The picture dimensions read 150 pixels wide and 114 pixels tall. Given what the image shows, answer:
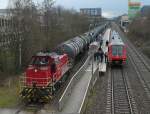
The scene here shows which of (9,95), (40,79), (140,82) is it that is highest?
(40,79)

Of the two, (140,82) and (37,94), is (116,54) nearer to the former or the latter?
(140,82)

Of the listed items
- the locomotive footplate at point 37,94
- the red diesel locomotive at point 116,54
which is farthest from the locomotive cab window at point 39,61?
the red diesel locomotive at point 116,54

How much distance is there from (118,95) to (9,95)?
7.93 metres

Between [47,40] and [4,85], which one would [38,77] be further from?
[47,40]

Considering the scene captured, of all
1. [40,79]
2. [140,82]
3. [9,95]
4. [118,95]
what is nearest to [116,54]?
[140,82]

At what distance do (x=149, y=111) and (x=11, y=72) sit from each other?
16.6 m

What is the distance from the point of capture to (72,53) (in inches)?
1332

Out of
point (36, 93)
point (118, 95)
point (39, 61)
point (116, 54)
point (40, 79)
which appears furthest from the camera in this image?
point (116, 54)

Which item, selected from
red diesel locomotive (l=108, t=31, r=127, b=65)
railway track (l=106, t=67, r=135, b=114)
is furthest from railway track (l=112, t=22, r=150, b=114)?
red diesel locomotive (l=108, t=31, r=127, b=65)

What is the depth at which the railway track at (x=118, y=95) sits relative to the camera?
2083 cm

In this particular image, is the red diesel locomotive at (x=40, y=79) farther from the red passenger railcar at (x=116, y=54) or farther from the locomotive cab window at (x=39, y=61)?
the red passenger railcar at (x=116, y=54)

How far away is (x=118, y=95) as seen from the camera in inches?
987

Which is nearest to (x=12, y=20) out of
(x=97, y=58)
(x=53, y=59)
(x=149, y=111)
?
(x=97, y=58)

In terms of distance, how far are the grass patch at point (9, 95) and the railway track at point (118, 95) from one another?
6234 mm
